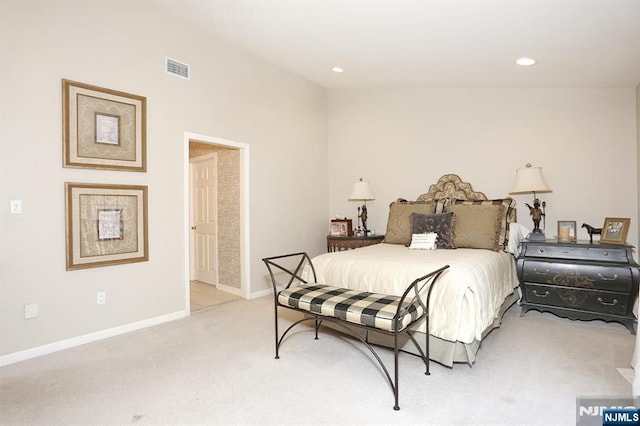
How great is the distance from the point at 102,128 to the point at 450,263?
320 cm

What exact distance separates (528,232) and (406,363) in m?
2.57

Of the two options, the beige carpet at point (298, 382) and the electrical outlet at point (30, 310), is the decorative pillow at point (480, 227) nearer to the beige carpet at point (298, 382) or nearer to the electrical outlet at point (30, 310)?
the beige carpet at point (298, 382)

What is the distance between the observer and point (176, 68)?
3.81 meters

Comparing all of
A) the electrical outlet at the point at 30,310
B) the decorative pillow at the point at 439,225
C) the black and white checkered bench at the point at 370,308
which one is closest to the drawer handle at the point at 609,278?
the decorative pillow at the point at 439,225

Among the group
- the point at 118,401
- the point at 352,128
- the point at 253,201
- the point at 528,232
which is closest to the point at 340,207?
the point at 352,128

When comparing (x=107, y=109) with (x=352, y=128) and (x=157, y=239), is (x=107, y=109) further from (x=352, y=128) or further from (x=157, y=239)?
(x=352, y=128)

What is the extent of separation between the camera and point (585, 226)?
12.8 ft

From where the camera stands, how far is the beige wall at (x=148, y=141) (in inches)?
109

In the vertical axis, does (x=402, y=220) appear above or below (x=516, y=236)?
above

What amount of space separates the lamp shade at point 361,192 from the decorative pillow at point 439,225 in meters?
1.07

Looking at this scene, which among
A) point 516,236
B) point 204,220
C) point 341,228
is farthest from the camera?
point 204,220

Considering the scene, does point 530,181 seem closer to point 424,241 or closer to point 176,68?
point 424,241

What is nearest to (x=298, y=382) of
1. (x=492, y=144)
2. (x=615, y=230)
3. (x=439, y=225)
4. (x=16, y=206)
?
(x=439, y=225)

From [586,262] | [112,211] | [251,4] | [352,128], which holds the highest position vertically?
[251,4]
